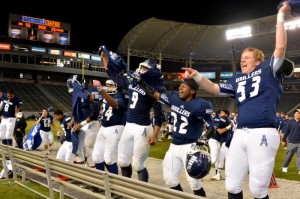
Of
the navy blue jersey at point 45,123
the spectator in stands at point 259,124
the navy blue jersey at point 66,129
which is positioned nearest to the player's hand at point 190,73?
the spectator in stands at point 259,124

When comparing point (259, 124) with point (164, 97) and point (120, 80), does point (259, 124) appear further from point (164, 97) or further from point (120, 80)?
point (120, 80)

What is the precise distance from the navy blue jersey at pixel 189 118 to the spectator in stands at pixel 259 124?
115 centimetres

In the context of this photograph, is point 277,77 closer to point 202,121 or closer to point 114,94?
point 202,121

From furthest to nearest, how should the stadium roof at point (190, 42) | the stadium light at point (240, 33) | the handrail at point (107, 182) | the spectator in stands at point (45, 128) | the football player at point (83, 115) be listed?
the stadium roof at point (190, 42), the stadium light at point (240, 33), the spectator in stands at point (45, 128), the football player at point (83, 115), the handrail at point (107, 182)

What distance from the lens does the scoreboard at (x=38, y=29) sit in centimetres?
5512

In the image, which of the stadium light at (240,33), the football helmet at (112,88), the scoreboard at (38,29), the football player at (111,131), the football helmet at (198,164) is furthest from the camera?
the scoreboard at (38,29)

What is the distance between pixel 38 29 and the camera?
186ft

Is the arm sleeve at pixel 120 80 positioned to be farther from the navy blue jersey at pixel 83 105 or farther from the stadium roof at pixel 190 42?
the stadium roof at pixel 190 42

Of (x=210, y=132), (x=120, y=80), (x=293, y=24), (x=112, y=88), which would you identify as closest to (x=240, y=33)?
(x=293, y=24)

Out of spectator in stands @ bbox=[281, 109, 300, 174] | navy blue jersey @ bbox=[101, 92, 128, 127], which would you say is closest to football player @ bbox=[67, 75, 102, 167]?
navy blue jersey @ bbox=[101, 92, 128, 127]

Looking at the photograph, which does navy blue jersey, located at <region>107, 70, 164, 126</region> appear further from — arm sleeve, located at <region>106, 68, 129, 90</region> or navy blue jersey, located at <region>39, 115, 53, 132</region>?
navy blue jersey, located at <region>39, 115, 53, 132</region>

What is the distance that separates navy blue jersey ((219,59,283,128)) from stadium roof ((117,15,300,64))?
3918 cm

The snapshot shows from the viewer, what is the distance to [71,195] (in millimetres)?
6992

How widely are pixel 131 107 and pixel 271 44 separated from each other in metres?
45.3
